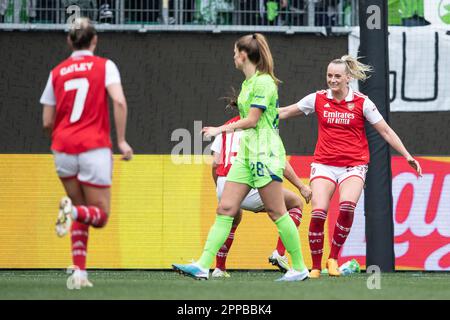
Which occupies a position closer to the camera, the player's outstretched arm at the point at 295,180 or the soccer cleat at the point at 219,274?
the player's outstretched arm at the point at 295,180

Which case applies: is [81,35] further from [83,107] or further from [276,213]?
[276,213]

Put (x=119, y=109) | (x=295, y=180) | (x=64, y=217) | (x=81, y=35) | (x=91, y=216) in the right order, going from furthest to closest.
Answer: (x=295, y=180) → (x=81, y=35) → (x=119, y=109) → (x=91, y=216) → (x=64, y=217)

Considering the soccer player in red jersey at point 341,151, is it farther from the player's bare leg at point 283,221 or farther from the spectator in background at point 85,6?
the spectator in background at point 85,6

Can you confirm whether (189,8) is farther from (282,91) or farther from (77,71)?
(77,71)

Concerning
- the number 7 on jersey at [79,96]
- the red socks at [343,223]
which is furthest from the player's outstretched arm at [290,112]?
the number 7 on jersey at [79,96]

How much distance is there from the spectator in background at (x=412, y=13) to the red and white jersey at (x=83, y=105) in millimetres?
10118

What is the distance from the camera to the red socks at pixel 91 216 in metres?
7.77

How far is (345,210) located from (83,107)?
3.57m

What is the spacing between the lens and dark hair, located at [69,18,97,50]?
8078 mm

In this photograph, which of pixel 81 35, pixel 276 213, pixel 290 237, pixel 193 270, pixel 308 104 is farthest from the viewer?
pixel 308 104

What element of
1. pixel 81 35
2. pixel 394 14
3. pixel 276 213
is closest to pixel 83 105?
pixel 81 35

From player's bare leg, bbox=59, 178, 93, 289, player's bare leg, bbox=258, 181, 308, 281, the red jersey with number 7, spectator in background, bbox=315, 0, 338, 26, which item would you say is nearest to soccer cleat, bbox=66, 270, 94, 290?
player's bare leg, bbox=59, 178, 93, 289

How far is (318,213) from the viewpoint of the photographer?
1059 cm

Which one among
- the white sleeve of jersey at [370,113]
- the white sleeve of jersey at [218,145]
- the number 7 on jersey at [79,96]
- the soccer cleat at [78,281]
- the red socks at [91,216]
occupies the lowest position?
the soccer cleat at [78,281]
